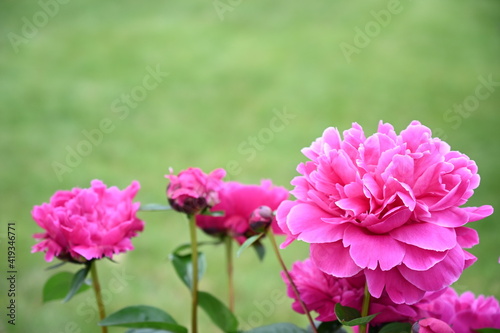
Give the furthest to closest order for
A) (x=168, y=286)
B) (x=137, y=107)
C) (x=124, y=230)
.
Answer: (x=137, y=107), (x=168, y=286), (x=124, y=230)

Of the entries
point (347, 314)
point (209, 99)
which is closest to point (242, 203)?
point (347, 314)

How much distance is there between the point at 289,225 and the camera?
357 mm

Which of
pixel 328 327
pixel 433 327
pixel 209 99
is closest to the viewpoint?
pixel 433 327

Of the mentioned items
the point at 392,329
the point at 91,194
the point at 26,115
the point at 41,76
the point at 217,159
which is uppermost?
the point at 41,76

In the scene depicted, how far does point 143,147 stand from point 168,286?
2.19ft

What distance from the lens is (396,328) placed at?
0.39 metres

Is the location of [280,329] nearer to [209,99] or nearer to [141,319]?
[141,319]

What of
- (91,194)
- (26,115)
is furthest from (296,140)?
(91,194)

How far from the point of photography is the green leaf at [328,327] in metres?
0.44

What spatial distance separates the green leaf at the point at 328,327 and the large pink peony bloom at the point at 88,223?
0.49 ft

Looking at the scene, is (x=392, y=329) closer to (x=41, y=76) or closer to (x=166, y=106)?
(x=166, y=106)

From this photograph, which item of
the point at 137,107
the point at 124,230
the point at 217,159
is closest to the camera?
the point at 124,230

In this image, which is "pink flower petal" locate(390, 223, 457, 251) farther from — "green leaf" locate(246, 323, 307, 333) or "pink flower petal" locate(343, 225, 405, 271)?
"green leaf" locate(246, 323, 307, 333)

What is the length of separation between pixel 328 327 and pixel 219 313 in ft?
0.29
